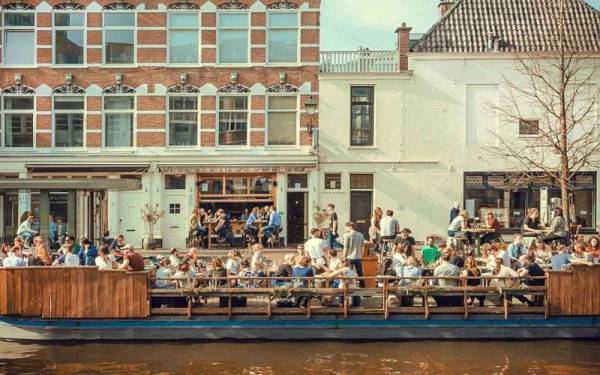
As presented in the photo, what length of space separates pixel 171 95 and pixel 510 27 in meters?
12.5

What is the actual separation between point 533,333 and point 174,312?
7385 mm

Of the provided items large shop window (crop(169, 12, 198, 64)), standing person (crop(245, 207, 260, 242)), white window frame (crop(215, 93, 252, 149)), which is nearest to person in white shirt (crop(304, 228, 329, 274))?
standing person (crop(245, 207, 260, 242))

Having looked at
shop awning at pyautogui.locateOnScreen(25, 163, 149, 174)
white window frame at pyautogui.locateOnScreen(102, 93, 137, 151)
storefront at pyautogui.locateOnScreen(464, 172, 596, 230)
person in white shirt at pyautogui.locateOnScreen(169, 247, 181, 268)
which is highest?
white window frame at pyautogui.locateOnScreen(102, 93, 137, 151)

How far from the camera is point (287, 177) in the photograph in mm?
28469

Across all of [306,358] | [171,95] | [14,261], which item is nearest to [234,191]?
[171,95]

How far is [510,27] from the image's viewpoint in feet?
95.0

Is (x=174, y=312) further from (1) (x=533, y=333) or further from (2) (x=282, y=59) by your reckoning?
(2) (x=282, y=59)

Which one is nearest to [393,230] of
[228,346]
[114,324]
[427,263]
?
[427,263]

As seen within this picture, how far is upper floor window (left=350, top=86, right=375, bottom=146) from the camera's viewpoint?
Result: 28.6 meters

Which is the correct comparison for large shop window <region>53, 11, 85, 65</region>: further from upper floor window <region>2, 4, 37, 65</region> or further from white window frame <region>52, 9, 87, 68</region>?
upper floor window <region>2, 4, 37, 65</region>

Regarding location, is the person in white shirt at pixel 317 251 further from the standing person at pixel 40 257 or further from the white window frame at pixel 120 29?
the white window frame at pixel 120 29

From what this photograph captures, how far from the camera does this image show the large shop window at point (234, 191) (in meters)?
28.5

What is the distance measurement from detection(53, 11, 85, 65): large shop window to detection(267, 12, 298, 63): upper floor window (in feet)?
22.3

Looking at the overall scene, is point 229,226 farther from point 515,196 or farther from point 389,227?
point 515,196
